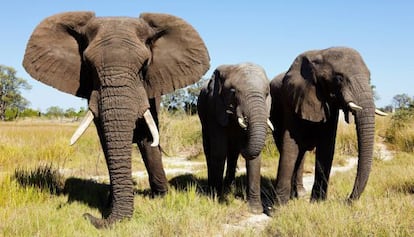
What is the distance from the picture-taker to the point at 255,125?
5559mm

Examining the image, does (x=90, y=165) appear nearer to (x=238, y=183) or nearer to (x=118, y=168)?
(x=238, y=183)

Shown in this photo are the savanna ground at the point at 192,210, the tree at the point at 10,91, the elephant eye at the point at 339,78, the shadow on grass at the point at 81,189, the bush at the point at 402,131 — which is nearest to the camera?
the savanna ground at the point at 192,210

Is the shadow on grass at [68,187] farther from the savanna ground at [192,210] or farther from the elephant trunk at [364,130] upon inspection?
the elephant trunk at [364,130]

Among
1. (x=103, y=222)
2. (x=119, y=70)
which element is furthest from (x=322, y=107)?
(x=103, y=222)

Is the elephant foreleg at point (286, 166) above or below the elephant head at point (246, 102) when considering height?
below

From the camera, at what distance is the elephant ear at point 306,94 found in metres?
5.88

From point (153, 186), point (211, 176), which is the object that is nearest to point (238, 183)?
point (211, 176)

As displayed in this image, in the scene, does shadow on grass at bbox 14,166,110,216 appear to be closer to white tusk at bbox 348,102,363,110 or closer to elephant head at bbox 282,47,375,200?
elephant head at bbox 282,47,375,200

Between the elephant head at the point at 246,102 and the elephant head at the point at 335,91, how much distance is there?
515 millimetres

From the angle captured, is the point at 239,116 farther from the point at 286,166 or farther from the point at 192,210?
the point at 192,210

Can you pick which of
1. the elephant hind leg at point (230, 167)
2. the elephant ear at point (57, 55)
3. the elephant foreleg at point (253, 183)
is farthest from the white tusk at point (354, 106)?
the elephant ear at point (57, 55)

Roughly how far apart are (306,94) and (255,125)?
3.18 feet

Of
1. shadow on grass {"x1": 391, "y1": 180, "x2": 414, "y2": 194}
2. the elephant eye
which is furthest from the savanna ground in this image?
the elephant eye

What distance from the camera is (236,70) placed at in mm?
6129
